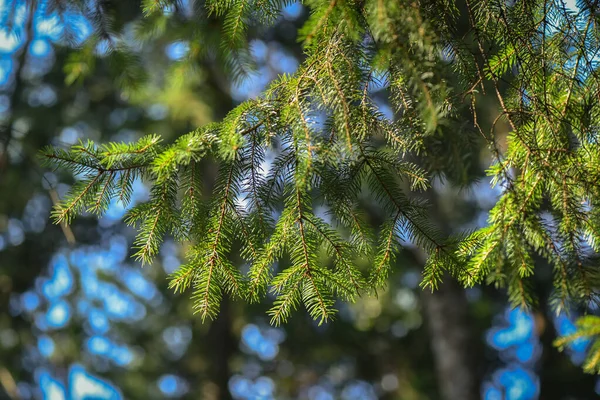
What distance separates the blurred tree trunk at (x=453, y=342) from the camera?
230 inches

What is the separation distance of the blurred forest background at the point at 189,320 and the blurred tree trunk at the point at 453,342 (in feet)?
0.05

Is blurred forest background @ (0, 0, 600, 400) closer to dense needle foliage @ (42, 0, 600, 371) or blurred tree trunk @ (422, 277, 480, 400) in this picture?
blurred tree trunk @ (422, 277, 480, 400)

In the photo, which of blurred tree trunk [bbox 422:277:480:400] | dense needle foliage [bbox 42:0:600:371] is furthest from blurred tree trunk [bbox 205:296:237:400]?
dense needle foliage [bbox 42:0:600:371]

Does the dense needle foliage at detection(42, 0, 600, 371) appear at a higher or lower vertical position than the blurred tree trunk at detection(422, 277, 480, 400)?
lower

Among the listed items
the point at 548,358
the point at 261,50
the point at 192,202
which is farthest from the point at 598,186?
the point at 548,358

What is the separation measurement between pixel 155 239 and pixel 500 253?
3.55 ft

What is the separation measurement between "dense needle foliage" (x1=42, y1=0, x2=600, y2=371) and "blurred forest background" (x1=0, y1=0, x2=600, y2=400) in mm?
3803

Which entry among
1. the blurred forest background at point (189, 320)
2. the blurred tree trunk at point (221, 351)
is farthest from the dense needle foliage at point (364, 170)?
the blurred tree trunk at point (221, 351)

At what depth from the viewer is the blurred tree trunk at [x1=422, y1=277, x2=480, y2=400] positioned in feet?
19.1

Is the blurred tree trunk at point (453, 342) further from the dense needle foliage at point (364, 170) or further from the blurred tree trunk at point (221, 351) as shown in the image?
the dense needle foliage at point (364, 170)

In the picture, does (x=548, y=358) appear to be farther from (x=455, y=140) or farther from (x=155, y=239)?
(x=155, y=239)

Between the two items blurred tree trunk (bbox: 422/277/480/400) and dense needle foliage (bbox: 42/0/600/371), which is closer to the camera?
dense needle foliage (bbox: 42/0/600/371)

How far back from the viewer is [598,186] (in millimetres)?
1779

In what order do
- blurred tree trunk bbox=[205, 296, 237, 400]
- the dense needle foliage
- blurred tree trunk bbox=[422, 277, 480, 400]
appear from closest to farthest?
the dense needle foliage
blurred tree trunk bbox=[422, 277, 480, 400]
blurred tree trunk bbox=[205, 296, 237, 400]
